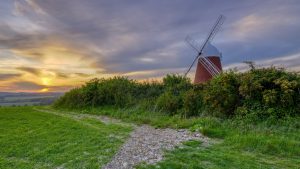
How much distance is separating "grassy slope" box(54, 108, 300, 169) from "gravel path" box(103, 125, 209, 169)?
0.45m

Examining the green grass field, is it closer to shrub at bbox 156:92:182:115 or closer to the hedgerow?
the hedgerow

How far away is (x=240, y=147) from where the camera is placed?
34.7ft

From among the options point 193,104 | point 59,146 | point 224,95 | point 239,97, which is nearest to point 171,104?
point 193,104

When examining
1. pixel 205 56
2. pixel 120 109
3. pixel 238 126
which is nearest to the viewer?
pixel 238 126

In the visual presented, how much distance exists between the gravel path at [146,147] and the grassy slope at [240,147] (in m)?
0.45

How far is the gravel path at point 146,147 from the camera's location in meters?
8.57

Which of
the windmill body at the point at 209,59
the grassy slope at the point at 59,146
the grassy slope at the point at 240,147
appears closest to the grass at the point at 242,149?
the grassy slope at the point at 240,147

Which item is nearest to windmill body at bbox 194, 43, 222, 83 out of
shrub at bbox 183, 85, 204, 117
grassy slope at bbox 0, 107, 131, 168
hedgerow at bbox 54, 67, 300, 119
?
hedgerow at bbox 54, 67, 300, 119

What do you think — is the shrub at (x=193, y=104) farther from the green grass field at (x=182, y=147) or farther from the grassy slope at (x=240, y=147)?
the green grass field at (x=182, y=147)

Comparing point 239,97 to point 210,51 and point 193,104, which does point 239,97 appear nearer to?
point 193,104

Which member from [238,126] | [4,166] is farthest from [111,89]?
[4,166]

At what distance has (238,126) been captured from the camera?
539 inches

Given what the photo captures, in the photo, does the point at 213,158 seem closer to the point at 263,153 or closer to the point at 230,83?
the point at 263,153

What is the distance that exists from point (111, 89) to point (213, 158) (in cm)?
1904
